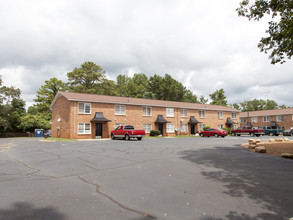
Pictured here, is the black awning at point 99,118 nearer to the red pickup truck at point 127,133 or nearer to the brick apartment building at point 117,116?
the brick apartment building at point 117,116

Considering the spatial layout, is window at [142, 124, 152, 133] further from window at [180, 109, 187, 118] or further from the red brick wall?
window at [180, 109, 187, 118]

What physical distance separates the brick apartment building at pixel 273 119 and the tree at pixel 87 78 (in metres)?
44.7

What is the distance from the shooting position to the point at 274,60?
516 inches

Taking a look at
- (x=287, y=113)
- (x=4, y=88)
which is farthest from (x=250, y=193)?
(x=287, y=113)

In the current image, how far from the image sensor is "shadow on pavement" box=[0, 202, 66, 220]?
11.6 feet

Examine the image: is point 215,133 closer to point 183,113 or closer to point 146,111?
point 183,113

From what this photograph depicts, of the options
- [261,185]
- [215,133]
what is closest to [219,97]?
[215,133]

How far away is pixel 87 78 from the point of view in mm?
52906

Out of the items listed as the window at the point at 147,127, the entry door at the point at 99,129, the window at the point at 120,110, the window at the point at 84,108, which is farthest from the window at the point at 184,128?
the window at the point at 84,108

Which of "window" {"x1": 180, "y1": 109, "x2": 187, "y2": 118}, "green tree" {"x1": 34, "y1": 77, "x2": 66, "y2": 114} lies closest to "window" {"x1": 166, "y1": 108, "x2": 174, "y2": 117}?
"window" {"x1": 180, "y1": 109, "x2": 187, "y2": 118}

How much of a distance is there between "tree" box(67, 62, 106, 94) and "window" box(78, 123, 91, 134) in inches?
922

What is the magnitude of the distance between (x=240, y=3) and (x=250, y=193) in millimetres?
12597

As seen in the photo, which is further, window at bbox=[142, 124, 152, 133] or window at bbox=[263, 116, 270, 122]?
window at bbox=[263, 116, 270, 122]

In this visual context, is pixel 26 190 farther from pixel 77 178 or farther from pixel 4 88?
pixel 4 88
